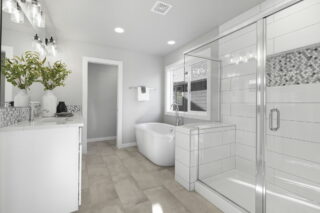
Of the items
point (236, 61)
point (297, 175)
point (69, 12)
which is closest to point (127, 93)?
point (69, 12)

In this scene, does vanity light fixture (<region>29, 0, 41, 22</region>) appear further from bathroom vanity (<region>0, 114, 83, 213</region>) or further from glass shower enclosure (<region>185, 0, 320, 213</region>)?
glass shower enclosure (<region>185, 0, 320, 213</region>)

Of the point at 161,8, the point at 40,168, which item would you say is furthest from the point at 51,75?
the point at 161,8

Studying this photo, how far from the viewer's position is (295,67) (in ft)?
5.48

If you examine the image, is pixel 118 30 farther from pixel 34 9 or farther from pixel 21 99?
pixel 21 99

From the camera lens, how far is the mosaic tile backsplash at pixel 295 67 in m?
1.52

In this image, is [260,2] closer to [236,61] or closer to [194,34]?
[236,61]

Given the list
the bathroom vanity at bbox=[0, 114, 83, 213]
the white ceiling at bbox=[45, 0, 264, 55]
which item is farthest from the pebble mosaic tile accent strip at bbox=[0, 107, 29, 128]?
the white ceiling at bbox=[45, 0, 264, 55]

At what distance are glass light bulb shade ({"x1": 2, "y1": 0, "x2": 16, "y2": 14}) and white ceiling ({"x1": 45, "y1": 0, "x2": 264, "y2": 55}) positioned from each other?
843 mm

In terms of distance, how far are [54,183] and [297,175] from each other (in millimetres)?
2505

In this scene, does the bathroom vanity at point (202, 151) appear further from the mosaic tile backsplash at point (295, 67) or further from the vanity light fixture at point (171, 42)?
the vanity light fixture at point (171, 42)

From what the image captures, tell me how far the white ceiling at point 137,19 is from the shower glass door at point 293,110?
0.64 m

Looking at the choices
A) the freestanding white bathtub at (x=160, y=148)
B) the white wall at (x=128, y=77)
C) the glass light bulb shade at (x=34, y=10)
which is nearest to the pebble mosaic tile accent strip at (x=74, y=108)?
the white wall at (x=128, y=77)

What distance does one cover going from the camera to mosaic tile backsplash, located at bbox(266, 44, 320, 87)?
1524 mm

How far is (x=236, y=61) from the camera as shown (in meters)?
2.33
